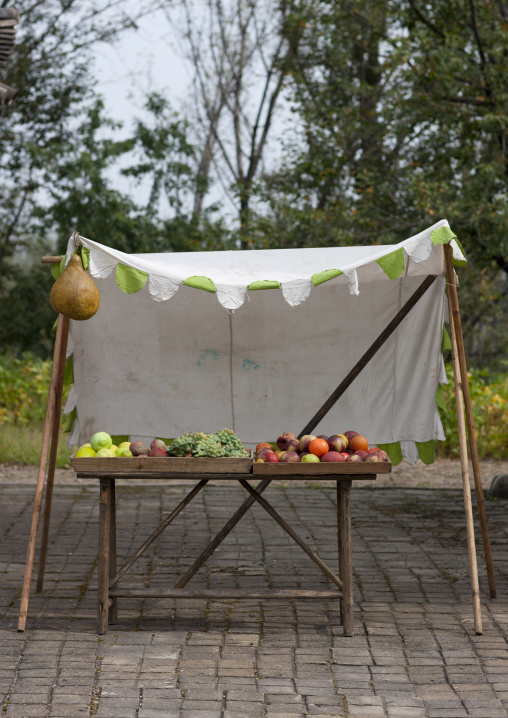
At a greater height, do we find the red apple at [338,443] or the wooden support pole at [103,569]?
the red apple at [338,443]

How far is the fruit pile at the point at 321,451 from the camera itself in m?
4.76

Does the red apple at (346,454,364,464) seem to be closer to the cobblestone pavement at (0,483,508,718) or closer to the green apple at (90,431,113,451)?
the cobblestone pavement at (0,483,508,718)

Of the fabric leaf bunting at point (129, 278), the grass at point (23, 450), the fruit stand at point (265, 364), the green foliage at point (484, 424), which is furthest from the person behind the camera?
the green foliage at point (484, 424)

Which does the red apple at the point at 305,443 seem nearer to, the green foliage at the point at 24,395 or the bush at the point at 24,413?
the bush at the point at 24,413

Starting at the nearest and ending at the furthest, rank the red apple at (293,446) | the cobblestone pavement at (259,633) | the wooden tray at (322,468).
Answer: the cobblestone pavement at (259,633), the wooden tray at (322,468), the red apple at (293,446)

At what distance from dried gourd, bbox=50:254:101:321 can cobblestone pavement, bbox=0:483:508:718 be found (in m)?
1.84

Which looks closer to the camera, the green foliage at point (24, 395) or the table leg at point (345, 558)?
the table leg at point (345, 558)

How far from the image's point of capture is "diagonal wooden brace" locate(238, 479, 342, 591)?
15.8ft

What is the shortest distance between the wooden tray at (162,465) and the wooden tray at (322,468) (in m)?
0.11

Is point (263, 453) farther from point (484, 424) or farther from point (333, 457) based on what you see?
point (484, 424)

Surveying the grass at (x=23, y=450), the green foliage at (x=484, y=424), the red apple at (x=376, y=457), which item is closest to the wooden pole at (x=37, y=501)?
the red apple at (x=376, y=457)

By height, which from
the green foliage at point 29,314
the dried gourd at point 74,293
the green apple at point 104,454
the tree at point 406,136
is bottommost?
the green apple at point 104,454

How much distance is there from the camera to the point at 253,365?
20.2 ft

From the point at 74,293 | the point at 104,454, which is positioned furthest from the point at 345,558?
the point at 74,293
